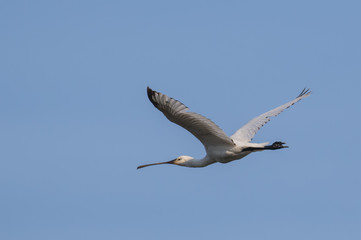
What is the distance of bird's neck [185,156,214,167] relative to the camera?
27.3m

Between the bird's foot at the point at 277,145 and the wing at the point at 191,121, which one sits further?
the bird's foot at the point at 277,145

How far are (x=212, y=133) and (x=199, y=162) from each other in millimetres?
2559

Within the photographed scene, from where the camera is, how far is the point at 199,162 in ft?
91.0

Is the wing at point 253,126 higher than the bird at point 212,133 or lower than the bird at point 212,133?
higher

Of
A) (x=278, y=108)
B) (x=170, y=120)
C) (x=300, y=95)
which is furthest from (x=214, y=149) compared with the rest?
(x=300, y=95)

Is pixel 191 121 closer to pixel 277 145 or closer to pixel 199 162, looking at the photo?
pixel 277 145

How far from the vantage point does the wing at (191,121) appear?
23.0 metres

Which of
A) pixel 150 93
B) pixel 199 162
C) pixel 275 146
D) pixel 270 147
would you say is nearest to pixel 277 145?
pixel 275 146

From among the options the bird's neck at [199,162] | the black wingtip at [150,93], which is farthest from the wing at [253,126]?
the black wingtip at [150,93]

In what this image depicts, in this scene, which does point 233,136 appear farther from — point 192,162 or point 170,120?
point 170,120

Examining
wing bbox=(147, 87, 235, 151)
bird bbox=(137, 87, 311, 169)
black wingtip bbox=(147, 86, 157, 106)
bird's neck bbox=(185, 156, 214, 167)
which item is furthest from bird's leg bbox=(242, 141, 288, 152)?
black wingtip bbox=(147, 86, 157, 106)

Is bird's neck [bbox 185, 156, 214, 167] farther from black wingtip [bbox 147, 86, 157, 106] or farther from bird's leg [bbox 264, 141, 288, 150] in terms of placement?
black wingtip [bbox 147, 86, 157, 106]

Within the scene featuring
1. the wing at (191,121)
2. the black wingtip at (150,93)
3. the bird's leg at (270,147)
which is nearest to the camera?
the black wingtip at (150,93)

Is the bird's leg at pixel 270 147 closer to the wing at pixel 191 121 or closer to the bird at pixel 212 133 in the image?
the bird at pixel 212 133
